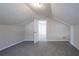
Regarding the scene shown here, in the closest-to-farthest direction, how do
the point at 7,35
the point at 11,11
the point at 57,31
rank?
the point at 11,11
the point at 7,35
the point at 57,31

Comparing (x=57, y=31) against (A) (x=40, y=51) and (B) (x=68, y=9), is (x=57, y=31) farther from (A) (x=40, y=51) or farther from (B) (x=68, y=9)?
(B) (x=68, y=9)

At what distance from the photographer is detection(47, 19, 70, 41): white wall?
24.8 feet

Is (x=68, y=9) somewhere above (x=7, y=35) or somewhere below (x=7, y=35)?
above

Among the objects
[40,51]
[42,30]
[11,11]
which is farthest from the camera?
[42,30]

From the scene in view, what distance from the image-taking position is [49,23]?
7.59 m

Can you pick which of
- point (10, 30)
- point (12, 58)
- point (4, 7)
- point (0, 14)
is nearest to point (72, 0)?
point (12, 58)

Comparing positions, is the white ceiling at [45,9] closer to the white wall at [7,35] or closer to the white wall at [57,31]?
the white wall at [7,35]

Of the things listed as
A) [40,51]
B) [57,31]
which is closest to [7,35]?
[40,51]

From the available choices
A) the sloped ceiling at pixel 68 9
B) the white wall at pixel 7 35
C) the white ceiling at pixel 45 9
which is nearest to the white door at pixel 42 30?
the white wall at pixel 7 35

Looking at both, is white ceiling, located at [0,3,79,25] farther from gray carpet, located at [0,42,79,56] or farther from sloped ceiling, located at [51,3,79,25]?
gray carpet, located at [0,42,79,56]

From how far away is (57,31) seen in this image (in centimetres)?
761

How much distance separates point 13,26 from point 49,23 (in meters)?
2.63

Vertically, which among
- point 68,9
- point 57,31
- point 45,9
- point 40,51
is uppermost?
point 45,9

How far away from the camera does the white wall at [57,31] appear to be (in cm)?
755
